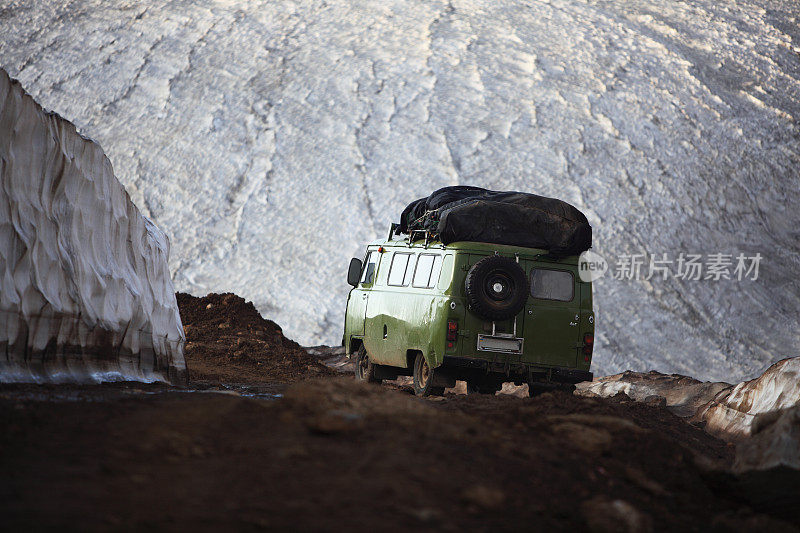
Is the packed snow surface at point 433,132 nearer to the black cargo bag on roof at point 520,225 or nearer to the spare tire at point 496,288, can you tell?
the black cargo bag on roof at point 520,225

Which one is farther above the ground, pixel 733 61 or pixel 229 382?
pixel 733 61

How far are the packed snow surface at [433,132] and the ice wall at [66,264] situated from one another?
1366cm

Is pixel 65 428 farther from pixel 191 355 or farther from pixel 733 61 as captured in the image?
pixel 733 61

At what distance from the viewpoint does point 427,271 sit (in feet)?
35.1

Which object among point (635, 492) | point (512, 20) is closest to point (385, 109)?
point (512, 20)

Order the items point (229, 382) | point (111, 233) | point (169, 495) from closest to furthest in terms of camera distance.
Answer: point (169, 495), point (111, 233), point (229, 382)

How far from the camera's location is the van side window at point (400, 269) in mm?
11242

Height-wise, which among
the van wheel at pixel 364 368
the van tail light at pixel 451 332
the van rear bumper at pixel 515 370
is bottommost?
the van wheel at pixel 364 368

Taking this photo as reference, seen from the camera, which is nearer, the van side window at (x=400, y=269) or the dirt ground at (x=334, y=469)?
the dirt ground at (x=334, y=469)

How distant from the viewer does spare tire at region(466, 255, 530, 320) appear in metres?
9.79

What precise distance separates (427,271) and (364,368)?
2994 mm

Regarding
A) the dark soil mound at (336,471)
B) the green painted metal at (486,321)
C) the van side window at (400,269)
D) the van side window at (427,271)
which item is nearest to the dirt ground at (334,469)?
the dark soil mound at (336,471)

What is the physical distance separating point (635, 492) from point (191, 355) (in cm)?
1301

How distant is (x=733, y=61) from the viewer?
3666 centimetres
